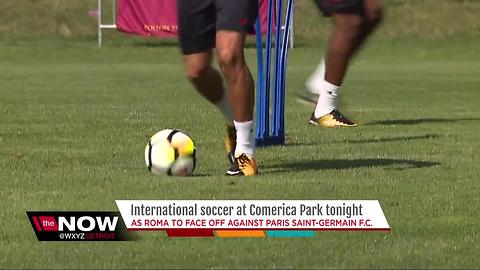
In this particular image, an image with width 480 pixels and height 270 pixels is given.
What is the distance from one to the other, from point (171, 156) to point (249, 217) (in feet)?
6.93

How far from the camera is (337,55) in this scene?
10.9 metres

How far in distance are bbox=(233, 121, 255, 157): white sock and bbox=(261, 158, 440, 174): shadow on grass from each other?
241mm

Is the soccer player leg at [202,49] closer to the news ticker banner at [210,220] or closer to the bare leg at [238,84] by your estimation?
the bare leg at [238,84]

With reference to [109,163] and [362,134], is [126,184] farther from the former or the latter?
[362,134]

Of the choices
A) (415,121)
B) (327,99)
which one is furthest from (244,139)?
(415,121)

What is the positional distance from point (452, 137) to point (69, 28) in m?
28.7

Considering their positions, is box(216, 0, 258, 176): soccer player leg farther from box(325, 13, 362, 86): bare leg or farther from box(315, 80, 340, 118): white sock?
box(315, 80, 340, 118): white sock

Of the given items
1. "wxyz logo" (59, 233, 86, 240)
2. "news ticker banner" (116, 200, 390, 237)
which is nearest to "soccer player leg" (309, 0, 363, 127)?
"news ticker banner" (116, 200, 390, 237)

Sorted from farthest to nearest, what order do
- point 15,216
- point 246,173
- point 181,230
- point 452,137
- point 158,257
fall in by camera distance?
point 452,137
point 246,173
point 15,216
point 181,230
point 158,257

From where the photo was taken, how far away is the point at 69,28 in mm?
39062

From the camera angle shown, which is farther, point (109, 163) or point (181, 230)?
point (109, 163)

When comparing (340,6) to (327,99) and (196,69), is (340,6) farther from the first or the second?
(196,69)

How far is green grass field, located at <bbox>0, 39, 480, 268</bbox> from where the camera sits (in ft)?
18.5

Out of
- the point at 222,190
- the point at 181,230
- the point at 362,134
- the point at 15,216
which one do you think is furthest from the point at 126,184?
the point at 362,134
